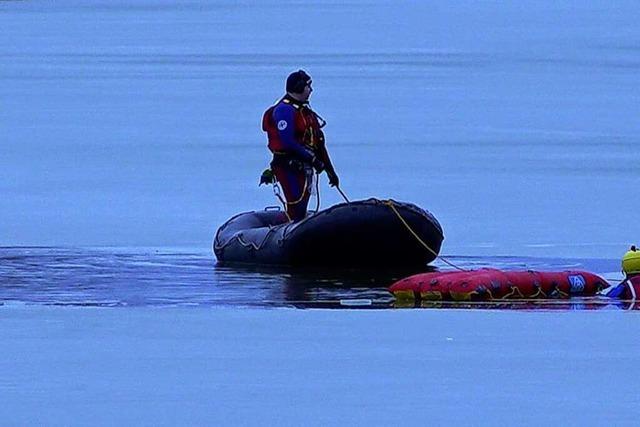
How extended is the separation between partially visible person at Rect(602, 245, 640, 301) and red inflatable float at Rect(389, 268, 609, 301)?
310 mm

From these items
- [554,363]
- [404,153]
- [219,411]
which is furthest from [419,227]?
[404,153]

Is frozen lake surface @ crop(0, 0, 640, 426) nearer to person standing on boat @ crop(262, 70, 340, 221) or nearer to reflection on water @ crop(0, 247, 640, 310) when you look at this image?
reflection on water @ crop(0, 247, 640, 310)

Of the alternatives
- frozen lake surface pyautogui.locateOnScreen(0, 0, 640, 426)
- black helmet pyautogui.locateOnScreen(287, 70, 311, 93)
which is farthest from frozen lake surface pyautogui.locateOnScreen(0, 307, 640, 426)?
black helmet pyautogui.locateOnScreen(287, 70, 311, 93)

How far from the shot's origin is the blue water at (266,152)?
14039 millimetres

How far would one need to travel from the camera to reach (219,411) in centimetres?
894

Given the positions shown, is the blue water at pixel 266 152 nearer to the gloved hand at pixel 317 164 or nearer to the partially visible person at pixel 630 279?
the gloved hand at pixel 317 164

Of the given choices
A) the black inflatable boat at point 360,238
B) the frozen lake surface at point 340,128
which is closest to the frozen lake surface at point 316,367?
the black inflatable boat at point 360,238

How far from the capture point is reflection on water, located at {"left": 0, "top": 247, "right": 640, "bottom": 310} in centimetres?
1207

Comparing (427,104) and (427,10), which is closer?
(427,104)

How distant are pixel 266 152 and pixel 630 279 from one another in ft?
32.9

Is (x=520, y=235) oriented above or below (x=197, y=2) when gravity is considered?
below

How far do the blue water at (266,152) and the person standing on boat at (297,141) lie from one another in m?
0.78

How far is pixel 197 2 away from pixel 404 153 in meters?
46.1

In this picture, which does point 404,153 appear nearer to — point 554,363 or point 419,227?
point 419,227
